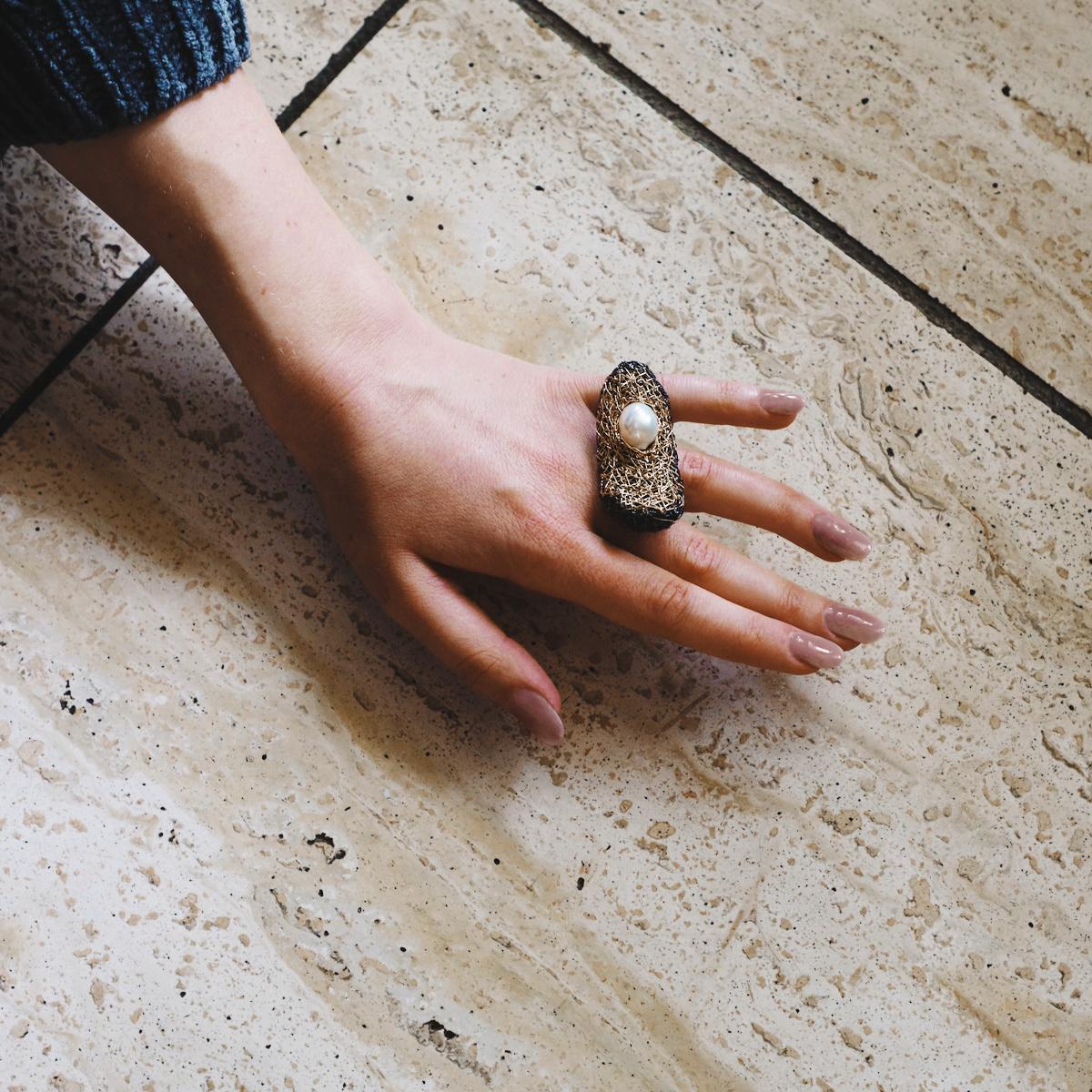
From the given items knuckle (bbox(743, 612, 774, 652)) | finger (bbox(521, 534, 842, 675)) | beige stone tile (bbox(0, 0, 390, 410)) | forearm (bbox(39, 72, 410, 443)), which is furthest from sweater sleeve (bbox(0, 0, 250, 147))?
knuckle (bbox(743, 612, 774, 652))

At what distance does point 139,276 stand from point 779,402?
0.75 meters

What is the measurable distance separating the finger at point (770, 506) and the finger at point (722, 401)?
1.9 inches

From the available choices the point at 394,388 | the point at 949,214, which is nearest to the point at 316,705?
the point at 394,388

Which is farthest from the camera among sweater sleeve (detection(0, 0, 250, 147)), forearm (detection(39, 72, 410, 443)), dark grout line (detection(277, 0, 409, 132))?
dark grout line (detection(277, 0, 409, 132))

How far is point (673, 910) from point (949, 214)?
904mm

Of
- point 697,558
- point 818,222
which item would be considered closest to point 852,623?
point 697,558

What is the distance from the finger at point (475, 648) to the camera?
97 cm

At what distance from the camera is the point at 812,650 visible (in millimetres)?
975

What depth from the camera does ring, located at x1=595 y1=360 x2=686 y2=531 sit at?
3.10 feet

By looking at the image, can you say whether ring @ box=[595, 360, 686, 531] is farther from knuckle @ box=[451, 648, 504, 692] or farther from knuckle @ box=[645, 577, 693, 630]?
knuckle @ box=[451, 648, 504, 692]

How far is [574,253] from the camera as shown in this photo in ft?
3.74

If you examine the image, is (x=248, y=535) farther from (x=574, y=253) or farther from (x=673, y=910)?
(x=673, y=910)

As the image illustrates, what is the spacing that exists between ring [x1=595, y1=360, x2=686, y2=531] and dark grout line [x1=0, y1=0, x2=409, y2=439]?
55cm

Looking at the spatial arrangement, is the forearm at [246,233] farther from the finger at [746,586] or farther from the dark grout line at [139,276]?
the finger at [746,586]
